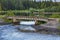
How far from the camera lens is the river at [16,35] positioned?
6.58ft

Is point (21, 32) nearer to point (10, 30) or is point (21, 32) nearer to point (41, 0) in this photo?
point (10, 30)

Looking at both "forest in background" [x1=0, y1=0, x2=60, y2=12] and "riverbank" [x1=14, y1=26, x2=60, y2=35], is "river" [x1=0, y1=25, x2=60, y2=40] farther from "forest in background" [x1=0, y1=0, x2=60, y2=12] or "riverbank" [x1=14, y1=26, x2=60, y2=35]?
"forest in background" [x1=0, y1=0, x2=60, y2=12]


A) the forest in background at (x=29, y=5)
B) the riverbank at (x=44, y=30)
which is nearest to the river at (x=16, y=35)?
the riverbank at (x=44, y=30)

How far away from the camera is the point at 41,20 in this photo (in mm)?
2033

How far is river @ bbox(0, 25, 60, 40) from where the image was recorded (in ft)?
6.58

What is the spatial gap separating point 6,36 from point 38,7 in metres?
0.47

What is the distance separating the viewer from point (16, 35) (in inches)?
80.4

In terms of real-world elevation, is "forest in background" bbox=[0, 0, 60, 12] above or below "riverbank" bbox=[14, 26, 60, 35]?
above

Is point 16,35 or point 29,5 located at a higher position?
point 29,5

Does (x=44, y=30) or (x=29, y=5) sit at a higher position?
(x=29, y=5)

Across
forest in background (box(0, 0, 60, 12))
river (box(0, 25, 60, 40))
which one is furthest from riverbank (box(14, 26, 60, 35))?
forest in background (box(0, 0, 60, 12))

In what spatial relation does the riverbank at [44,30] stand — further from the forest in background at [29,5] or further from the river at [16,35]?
the forest in background at [29,5]

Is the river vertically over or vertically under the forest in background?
under

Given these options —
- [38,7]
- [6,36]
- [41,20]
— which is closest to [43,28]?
[41,20]
